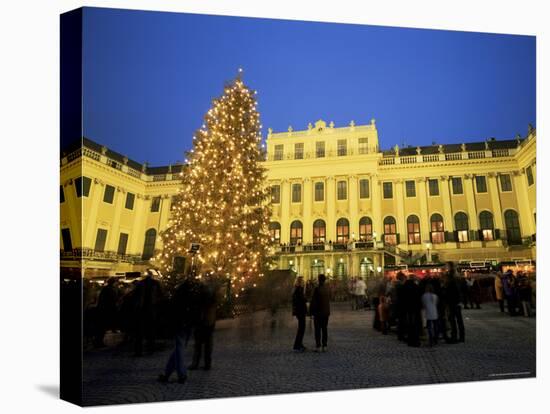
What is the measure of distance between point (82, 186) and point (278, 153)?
3.94 m

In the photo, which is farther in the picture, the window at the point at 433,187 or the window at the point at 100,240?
the window at the point at 433,187

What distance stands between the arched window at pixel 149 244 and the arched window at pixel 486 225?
15.4ft

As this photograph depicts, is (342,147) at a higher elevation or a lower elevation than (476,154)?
higher

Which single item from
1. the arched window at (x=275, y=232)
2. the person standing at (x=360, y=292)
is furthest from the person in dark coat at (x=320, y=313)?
the arched window at (x=275, y=232)

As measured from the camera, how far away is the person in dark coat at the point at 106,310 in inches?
212

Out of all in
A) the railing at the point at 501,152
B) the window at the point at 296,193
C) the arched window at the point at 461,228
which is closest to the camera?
the arched window at the point at 461,228

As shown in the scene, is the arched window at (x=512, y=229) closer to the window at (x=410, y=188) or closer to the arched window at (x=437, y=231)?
the arched window at (x=437, y=231)

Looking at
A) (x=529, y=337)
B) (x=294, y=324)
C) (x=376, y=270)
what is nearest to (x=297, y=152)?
(x=376, y=270)

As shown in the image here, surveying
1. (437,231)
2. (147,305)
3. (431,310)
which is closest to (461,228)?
(437,231)

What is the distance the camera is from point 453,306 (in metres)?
7.07

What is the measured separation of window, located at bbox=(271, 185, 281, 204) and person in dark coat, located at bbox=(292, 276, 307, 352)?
1672mm

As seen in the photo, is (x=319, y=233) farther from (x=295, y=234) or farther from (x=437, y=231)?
(x=437, y=231)

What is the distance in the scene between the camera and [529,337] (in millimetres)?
7168

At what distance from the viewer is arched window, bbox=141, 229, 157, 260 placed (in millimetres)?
6230
